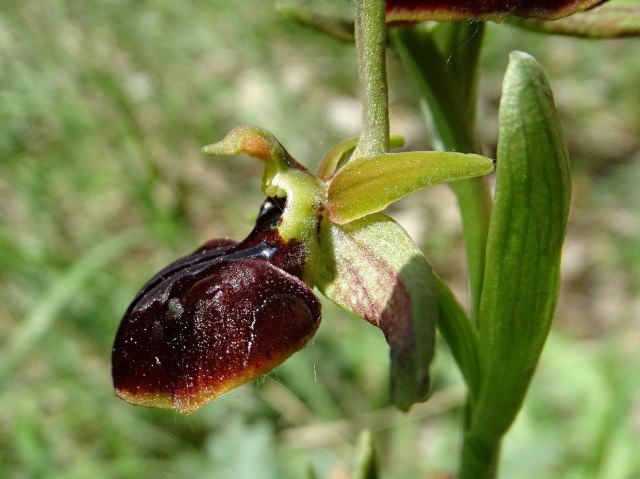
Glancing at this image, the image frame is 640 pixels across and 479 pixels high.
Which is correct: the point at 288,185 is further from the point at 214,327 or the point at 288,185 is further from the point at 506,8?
the point at 506,8

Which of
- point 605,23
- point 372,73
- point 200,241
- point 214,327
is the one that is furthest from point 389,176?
point 200,241

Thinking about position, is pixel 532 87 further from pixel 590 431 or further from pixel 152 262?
pixel 152 262

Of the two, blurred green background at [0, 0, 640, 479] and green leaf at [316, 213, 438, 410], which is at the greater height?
green leaf at [316, 213, 438, 410]

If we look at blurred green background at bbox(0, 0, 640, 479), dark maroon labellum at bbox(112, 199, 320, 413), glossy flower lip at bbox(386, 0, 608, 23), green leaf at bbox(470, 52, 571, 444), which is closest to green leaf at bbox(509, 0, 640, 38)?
glossy flower lip at bbox(386, 0, 608, 23)

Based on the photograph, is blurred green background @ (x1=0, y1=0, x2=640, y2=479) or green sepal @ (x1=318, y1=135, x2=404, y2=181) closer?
green sepal @ (x1=318, y1=135, x2=404, y2=181)

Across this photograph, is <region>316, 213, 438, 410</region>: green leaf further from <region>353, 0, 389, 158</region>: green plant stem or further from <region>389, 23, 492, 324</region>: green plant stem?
<region>389, 23, 492, 324</region>: green plant stem

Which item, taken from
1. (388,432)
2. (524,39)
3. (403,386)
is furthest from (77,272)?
(524,39)
